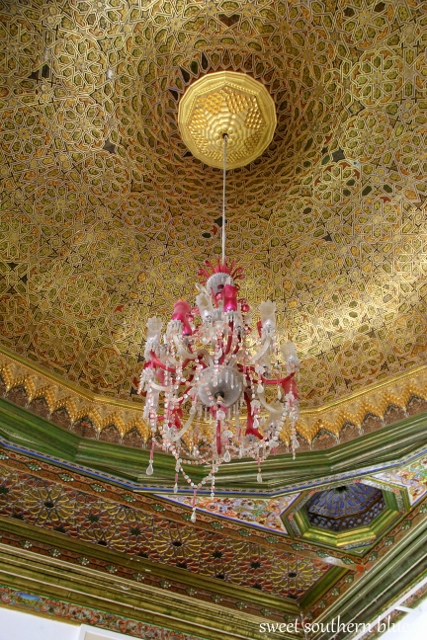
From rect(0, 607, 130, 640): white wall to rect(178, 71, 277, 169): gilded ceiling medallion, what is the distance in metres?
4.35

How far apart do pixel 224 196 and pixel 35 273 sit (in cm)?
188

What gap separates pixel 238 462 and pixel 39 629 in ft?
7.52

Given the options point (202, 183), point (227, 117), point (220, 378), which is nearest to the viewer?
point (220, 378)

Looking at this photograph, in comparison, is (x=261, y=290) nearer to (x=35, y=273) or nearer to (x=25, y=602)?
(x=35, y=273)

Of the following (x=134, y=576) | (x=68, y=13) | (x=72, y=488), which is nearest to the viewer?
(x=68, y=13)

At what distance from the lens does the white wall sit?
5.66m

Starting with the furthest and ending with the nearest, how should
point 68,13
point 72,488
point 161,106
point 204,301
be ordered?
point 72,488
point 161,106
point 68,13
point 204,301

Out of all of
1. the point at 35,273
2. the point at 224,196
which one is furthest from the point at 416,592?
the point at 35,273

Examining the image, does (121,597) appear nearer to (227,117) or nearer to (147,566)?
(147,566)

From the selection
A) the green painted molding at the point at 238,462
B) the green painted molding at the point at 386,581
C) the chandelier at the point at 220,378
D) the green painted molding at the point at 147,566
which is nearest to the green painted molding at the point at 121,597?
the green painted molding at the point at 147,566

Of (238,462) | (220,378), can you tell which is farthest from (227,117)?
(238,462)

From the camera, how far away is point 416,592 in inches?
236

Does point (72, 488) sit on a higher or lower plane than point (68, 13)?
lower

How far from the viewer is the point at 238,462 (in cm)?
584
